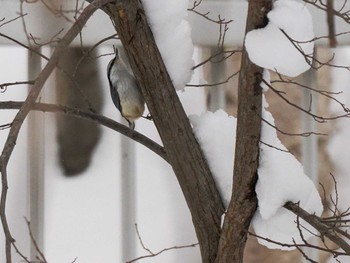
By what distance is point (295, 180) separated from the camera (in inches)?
35.1

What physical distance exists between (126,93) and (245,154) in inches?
8.2

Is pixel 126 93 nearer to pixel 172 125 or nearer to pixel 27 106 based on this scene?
pixel 172 125

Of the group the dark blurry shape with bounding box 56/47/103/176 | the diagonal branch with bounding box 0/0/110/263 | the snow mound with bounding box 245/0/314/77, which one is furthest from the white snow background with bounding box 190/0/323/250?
the dark blurry shape with bounding box 56/47/103/176

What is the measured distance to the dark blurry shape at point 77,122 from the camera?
146cm

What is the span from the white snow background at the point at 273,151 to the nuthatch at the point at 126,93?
0.26 feet

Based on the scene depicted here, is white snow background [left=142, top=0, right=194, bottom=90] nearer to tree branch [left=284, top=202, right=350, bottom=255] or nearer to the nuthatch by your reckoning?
the nuthatch

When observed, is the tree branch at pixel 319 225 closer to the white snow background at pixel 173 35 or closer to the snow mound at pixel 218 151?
the snow mound at pixel 218 151

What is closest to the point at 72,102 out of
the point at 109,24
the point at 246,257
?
the point at 109,24

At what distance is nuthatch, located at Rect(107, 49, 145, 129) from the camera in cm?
96

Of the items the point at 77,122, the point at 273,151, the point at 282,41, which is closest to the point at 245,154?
the point at 273,151

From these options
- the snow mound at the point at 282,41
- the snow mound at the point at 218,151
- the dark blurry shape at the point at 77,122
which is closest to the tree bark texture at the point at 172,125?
the snow mound at the point at 218,151

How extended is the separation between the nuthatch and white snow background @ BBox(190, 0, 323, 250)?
0.26ft

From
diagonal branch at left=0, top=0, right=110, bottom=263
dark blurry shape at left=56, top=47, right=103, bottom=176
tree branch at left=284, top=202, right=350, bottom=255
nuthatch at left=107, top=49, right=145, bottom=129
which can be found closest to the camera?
diagonal branch at left=0, top=0, right=110, bottom=263

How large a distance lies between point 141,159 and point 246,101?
661 millimetres
